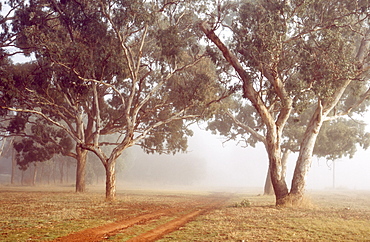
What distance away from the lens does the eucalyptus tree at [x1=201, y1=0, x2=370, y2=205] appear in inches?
696

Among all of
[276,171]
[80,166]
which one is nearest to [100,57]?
[80,166]

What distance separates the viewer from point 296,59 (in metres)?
19.1

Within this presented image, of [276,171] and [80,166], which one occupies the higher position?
[276,171]

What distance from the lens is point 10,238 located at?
777cm

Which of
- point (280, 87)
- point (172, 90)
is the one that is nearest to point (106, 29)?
point (172, 90)

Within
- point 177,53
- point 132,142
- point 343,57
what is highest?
point 177,53

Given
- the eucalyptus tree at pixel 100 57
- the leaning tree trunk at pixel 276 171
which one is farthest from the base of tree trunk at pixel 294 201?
the eucalyptus tree at pixel 100 57

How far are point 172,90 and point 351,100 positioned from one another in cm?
1830

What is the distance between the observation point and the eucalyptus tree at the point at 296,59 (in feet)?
58.0

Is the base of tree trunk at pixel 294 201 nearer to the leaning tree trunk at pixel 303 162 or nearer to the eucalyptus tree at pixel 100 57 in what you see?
the leaning tree trunk at pixel 303 162

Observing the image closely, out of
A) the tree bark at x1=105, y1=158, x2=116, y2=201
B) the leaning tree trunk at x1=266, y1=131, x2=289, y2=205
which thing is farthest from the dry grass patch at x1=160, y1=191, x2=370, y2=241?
the tree bark at x1=105, y1=158, x2=116, y2=201

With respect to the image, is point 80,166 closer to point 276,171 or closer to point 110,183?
point 110,183

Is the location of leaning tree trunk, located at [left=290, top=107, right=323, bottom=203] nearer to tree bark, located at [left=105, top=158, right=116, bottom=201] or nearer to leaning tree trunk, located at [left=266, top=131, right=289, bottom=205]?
leaning tree trunk, located at [left=266, top=131, right=289, bottom=205]

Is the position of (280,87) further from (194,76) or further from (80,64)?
(80,64)
